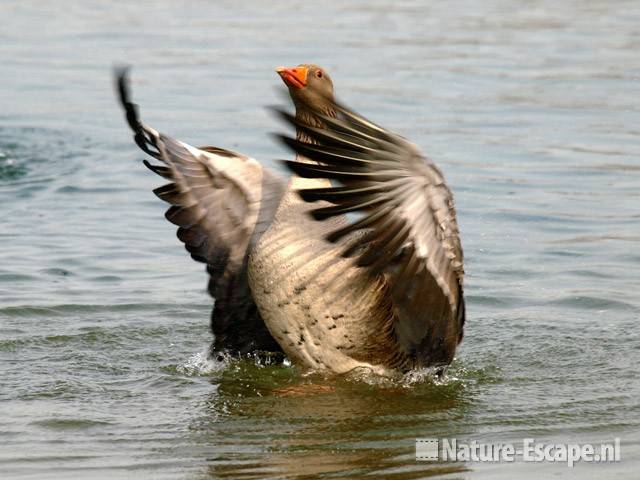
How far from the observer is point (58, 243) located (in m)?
10.9

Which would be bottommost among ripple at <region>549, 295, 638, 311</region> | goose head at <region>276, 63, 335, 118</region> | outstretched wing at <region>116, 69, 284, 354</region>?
ripple at <region>549, 295, 638, 311</region>

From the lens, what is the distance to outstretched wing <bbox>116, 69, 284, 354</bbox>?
7672mm

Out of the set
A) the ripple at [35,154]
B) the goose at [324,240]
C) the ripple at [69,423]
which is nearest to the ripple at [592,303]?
the goose at [324,240]

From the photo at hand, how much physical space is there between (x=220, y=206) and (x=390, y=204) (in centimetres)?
168

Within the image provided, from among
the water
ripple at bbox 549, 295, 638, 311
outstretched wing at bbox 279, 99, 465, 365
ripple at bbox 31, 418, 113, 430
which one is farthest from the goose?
ripple at bbox 549, 295, 638, 311

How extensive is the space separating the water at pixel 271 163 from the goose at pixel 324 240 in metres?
0.29

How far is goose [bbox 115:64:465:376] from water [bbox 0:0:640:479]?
0.29m

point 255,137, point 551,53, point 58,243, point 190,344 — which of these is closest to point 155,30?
point 551,53

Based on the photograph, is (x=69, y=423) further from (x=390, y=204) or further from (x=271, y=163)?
(x=271, y=163)

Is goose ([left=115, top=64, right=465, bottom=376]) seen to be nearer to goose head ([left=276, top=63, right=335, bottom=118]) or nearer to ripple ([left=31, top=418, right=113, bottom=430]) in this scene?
goose head ([left=276, top=63, right=335, bottom=118])

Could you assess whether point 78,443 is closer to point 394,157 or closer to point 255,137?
point 394,157

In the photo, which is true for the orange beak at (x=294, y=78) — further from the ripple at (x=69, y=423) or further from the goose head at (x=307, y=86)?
the ripple at (x=69, y=423)

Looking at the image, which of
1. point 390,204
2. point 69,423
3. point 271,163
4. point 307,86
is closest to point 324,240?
point 390,204

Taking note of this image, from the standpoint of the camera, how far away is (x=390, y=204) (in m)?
6.34
